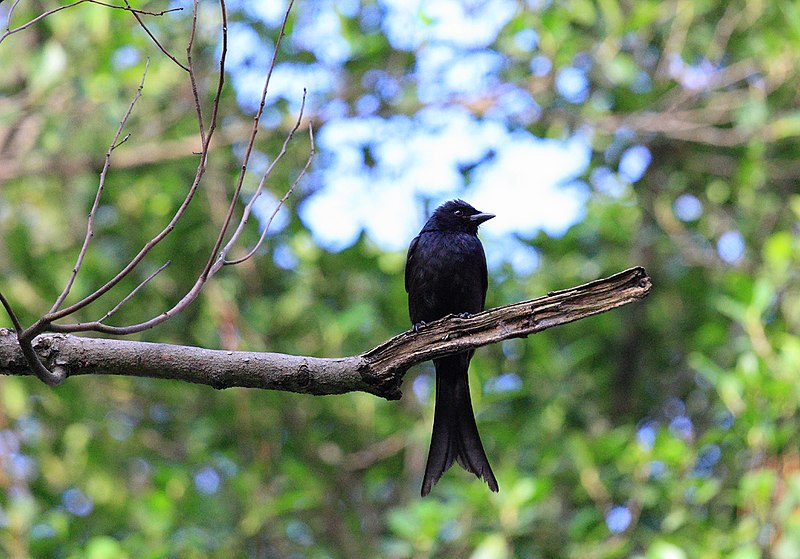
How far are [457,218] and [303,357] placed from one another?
2399 mm

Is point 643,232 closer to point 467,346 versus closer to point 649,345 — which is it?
point 649,345

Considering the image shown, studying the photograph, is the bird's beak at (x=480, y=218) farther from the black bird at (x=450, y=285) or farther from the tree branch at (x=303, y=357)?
the tree branch at (x=303, y=357)

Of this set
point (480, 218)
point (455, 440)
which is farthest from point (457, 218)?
point (455, 440)

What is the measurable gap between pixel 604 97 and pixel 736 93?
0.87 m

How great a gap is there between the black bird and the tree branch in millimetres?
1167

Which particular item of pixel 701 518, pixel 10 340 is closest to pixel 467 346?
pixel 10 340

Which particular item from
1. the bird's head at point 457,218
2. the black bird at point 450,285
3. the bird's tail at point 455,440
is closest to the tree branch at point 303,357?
the bird's tail at point 455,440

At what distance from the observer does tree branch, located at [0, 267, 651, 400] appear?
90.7 inches

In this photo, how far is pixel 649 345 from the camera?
681cm

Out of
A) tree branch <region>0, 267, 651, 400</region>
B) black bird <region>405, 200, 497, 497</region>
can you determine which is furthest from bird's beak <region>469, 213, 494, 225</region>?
tree branch <region>0, 267, 651, 400</region>

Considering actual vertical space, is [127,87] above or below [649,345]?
above

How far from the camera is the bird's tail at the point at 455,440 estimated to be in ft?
10.9

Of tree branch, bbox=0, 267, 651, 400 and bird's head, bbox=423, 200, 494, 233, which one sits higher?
bird's head, bbox=423, 200, 494, 233

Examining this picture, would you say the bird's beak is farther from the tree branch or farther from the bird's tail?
the tree branch
